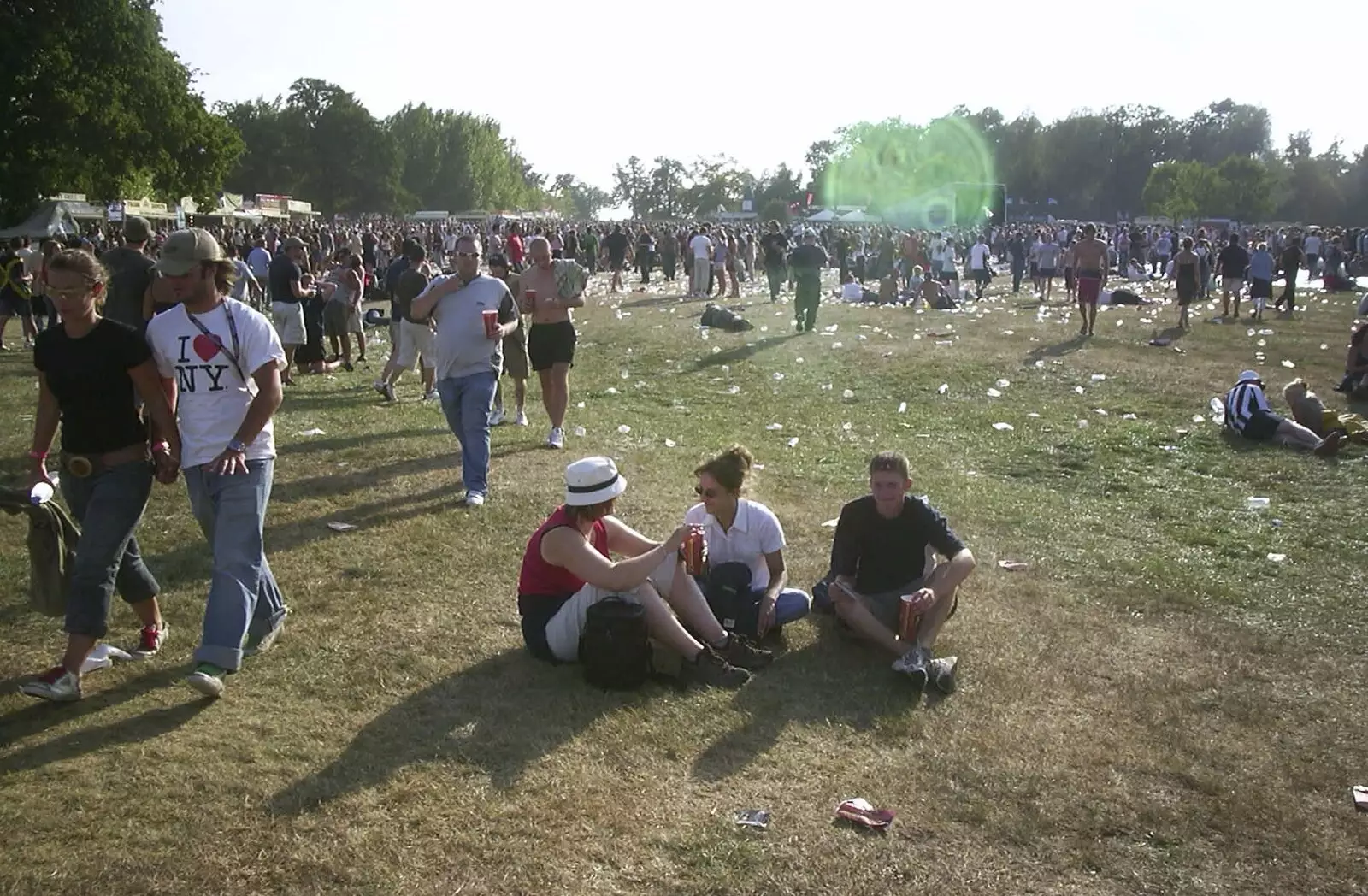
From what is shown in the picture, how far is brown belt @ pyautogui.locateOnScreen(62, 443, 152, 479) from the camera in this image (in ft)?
14.9

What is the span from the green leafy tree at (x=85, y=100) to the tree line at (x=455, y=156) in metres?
0.06

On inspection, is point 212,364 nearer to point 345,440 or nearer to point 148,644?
point 148,644

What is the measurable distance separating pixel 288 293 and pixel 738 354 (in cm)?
643

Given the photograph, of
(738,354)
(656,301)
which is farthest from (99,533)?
(656,301)

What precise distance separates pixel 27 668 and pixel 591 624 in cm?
252

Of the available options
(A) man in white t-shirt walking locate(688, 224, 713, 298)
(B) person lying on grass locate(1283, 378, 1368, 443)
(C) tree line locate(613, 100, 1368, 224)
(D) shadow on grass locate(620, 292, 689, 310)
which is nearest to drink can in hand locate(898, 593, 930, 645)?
(B) person lying on grass locate(1283, 378, 1368, 443)

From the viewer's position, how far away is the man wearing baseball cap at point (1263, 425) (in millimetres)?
10164

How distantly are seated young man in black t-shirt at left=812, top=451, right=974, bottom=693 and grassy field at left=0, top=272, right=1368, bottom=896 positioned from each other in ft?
0.64

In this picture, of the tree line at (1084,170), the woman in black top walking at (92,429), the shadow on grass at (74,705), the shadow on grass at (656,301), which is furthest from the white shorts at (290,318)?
the tree line at (1084,170)

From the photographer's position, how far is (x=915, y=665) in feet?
17.0

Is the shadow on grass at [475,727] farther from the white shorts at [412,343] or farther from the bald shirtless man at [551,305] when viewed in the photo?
the white shorts at [412,343]

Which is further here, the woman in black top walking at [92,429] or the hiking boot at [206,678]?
the hiking boot at [206,678]

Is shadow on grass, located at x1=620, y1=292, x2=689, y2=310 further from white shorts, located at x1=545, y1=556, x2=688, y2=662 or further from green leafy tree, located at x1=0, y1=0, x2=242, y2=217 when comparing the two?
green leafy tree, located at x1=0, y1=0, x2=242, y2=217

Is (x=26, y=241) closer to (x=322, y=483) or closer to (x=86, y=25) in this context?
(x=322, y=483)
